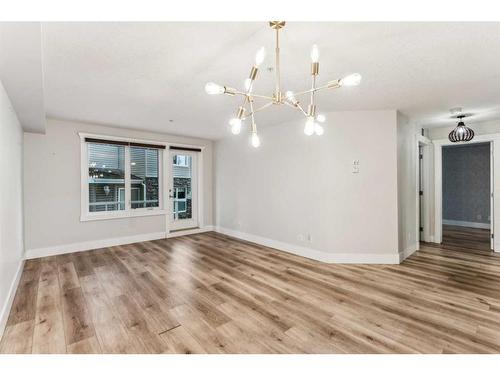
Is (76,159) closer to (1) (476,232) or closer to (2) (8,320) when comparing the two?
(2) (8,320)

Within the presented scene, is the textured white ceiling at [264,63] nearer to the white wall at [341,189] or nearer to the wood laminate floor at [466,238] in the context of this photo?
the white wall at [341,189]

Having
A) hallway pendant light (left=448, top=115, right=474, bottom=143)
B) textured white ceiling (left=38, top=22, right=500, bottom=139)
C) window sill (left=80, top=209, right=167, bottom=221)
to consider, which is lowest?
window sill (left=80, top=209, right=167, bottom=221)

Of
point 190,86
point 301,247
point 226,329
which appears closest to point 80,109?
point 190,86

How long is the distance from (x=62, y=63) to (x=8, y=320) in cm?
242

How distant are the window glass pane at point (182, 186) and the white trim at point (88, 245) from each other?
762mm

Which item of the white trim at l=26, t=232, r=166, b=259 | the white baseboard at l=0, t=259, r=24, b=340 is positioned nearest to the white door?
the white trim at l=26, t=232, r=166, b=259

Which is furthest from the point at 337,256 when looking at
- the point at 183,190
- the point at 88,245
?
the point at 88,245

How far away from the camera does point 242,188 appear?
5.55 metres

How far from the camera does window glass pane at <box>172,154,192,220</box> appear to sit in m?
5.95

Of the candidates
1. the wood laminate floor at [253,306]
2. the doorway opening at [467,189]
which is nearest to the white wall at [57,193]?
the wood laminate floor at [253,306]

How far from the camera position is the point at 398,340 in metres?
1.88

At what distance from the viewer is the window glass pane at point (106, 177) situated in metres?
4.74

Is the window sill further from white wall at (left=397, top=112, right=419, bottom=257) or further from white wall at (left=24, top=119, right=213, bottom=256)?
white wall at (left=397, top=112, right=419, bottom=257)

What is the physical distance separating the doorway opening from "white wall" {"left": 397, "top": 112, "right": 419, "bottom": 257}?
2563mm
